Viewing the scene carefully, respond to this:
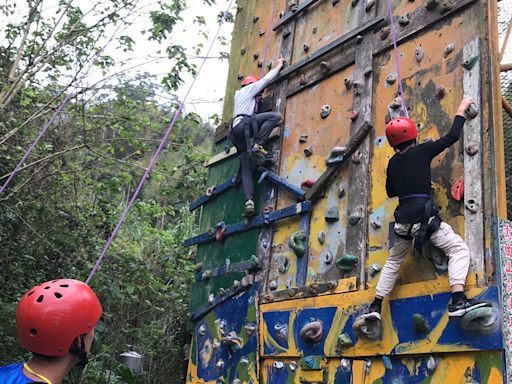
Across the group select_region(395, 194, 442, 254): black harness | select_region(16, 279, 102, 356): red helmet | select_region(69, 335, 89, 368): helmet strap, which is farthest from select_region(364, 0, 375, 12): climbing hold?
select_region(69, 335, 89, 368): helmet strap

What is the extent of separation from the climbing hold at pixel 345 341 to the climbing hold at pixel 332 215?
92 cm

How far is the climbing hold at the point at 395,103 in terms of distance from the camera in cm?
425

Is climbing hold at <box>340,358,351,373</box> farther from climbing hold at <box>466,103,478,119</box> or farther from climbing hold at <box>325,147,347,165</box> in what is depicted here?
climbing hold at <box>466,103,478,119</box>

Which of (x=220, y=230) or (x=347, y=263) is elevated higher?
(x=220, y=230)

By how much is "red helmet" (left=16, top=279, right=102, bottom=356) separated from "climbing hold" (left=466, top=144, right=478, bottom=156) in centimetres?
244


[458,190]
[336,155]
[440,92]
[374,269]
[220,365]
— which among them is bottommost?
[220,365]

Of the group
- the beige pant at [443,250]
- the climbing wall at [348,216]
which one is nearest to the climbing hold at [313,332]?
the climbing wall at [348,216]

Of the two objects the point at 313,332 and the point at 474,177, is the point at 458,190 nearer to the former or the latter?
the point at 474,177

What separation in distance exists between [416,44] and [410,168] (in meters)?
1.24

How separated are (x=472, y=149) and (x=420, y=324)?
112cm

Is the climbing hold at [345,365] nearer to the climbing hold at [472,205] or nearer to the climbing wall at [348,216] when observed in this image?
the climbing wall at [348,216]

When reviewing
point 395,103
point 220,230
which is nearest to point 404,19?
point 395,103

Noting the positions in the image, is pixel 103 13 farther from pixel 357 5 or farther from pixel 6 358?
pixel 6 358

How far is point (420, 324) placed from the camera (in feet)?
11.3
